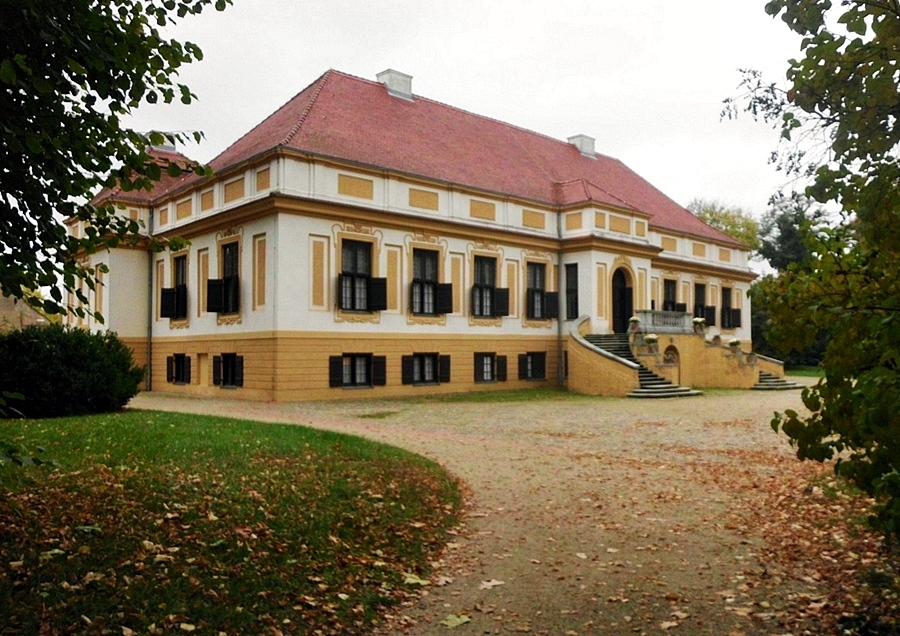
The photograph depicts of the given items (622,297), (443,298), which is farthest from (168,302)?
(622,297)

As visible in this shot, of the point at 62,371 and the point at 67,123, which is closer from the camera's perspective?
the point at 67,123

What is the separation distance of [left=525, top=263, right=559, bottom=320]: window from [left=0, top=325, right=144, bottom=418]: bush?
17.5 meters

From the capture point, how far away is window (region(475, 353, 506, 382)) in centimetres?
2770

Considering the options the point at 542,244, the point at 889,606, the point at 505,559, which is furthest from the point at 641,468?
the point at 542,244

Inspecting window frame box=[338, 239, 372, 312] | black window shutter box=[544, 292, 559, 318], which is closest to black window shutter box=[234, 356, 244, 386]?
window frame box=[338, 239, 372, 312]

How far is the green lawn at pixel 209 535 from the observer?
4824 millimetres

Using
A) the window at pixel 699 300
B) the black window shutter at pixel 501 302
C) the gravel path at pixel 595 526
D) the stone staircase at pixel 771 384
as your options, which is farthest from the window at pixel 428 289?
the window at pixel 699 300

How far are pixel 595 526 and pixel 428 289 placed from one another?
1926 centimetres

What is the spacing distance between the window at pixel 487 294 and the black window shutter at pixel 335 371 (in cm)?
630

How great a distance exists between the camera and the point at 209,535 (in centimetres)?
608

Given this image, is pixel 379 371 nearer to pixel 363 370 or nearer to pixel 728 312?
pixel 363 370

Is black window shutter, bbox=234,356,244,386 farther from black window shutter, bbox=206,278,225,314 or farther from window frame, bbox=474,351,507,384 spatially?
window frame, bbox=474,351,507,384

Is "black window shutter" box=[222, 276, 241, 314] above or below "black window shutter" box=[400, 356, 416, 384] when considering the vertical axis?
above

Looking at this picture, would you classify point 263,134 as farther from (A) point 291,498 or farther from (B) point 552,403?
(A) point 291,498
